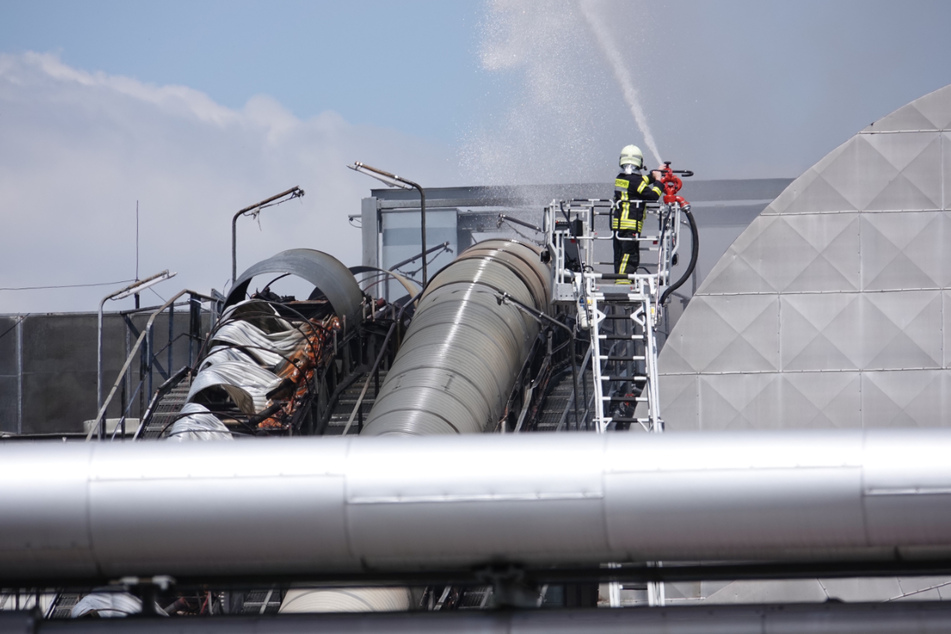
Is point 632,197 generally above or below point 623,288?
above

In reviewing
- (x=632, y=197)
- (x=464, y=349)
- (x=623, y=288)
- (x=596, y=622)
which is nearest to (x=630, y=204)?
(x=632, y=197)

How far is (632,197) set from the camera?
17.0 metres

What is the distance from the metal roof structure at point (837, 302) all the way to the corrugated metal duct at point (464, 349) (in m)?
2.84

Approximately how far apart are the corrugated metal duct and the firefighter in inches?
85.2

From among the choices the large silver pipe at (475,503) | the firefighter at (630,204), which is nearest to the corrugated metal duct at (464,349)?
the firefighter at (630,204)

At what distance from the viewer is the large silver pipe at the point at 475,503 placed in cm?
710

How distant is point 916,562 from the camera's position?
24.1ft

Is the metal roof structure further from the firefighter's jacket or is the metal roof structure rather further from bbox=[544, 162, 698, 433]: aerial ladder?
the firefighter's jacket

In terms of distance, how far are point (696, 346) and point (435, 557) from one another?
1140 centimetres

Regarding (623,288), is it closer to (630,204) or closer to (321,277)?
(630,204)

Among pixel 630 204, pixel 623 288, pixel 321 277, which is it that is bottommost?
pixel 623 288

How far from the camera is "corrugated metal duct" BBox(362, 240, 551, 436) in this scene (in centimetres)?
1652

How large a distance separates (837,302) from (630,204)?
12.8ft

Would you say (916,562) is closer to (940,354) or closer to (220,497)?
(220,497)
